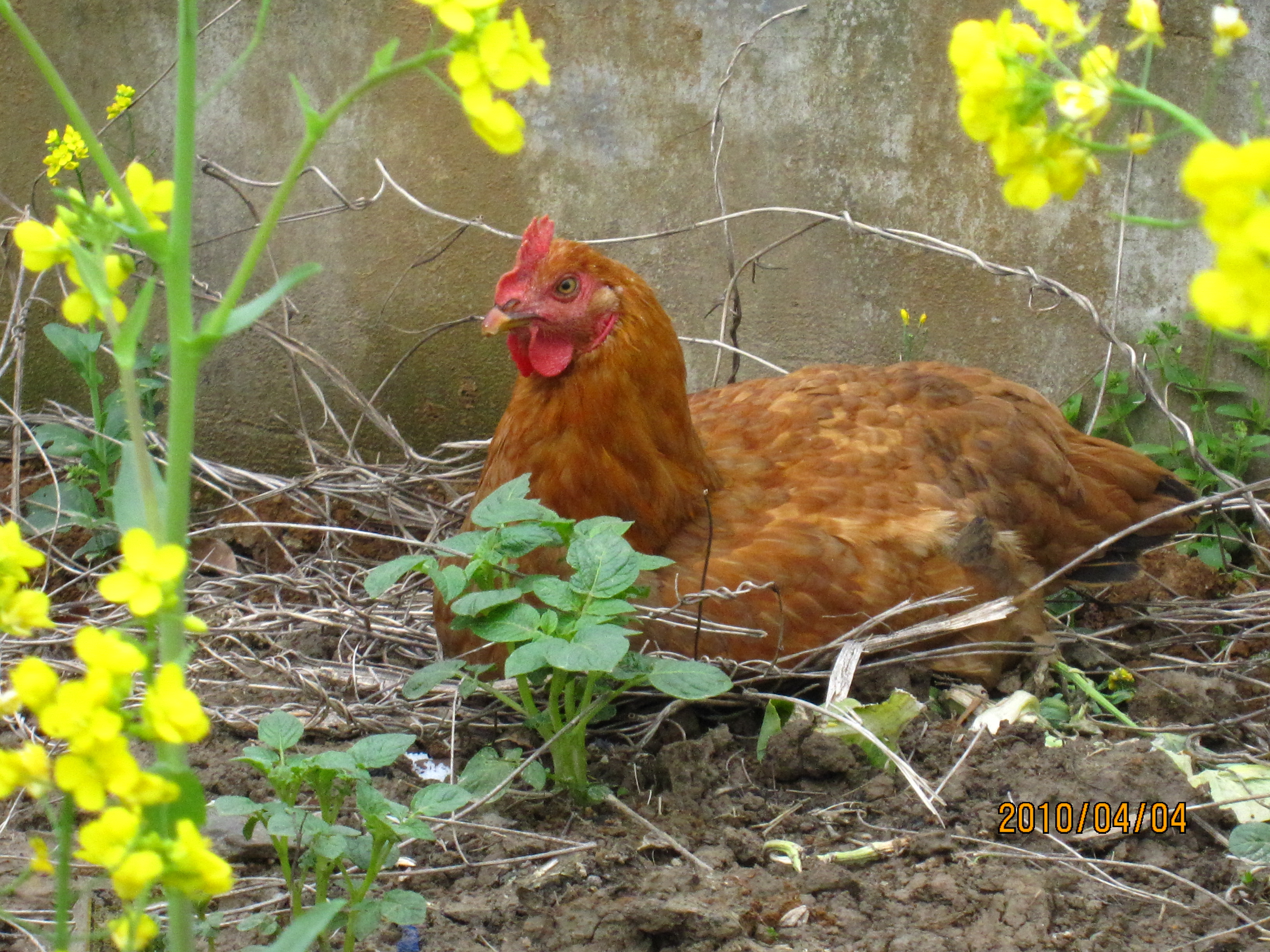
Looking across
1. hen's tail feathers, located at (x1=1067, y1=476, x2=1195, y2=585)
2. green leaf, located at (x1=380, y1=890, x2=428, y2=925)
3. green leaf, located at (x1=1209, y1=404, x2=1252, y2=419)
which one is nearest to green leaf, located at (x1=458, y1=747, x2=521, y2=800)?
green leaf, located at (x1=380, y1=890, x2=428, y2=925)

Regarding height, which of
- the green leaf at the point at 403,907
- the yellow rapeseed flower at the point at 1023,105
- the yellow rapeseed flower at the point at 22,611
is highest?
the yellow rapeseed flower at the point at 1023,105

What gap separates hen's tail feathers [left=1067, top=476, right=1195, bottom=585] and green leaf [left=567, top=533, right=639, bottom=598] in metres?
1.46

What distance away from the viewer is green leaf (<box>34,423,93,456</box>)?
9.54ft

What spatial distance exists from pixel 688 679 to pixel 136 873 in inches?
42.2

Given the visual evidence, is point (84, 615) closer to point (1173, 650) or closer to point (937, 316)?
point (937, 316)

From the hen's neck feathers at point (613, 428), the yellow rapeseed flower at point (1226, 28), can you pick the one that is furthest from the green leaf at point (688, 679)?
the yellow rapeseed flower at point (1226, 28)

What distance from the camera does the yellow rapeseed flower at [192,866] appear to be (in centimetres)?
80

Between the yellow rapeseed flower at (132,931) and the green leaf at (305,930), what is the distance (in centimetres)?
13

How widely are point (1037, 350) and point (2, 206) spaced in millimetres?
2850

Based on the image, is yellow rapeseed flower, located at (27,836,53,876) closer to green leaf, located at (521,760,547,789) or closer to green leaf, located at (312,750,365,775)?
green leaf, located at (312,750,365,775)

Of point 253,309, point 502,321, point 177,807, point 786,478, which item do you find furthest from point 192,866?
point 786,478

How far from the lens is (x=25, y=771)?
812 mm

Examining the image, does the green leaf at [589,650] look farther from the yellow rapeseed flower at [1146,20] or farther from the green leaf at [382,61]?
the yellow rapeseed flower at [1146,20]

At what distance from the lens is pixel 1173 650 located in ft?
9.06
